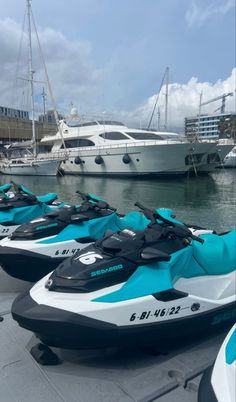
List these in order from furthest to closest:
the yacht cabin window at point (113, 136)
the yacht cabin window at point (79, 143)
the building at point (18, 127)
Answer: the building at point (18, 127) → the yacht cabin window at point (79, 143) → the yacht cabin window at point (113, 136)

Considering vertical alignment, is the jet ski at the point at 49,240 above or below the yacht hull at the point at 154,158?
below

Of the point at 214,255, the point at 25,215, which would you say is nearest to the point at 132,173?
the point at 25,215

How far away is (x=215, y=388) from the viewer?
4.66ft

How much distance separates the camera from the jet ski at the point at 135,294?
1.83 meters

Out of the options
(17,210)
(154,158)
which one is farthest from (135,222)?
(154,158)

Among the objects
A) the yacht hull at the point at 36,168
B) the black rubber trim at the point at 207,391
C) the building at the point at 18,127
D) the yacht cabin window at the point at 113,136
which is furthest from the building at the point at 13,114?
the black rubber trim at the point at 207,391

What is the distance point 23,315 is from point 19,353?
42 centimetres

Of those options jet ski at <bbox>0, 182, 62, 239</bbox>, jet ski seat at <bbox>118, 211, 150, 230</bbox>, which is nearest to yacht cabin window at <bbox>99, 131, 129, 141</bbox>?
jet ski at <bbox>0, 182, 62, 239</bbox>

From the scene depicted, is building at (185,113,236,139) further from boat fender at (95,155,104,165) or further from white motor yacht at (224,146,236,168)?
boat fender at (95,155,104,165)

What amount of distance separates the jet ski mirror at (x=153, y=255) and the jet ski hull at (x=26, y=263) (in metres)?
1.25

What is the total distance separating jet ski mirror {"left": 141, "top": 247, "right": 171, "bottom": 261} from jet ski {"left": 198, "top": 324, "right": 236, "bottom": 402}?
58cm

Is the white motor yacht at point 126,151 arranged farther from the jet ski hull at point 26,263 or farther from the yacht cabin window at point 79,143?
the jet ski hull at point 26,263

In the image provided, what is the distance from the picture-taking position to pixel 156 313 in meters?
1.94

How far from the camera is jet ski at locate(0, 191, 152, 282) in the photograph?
2902 millimetres
